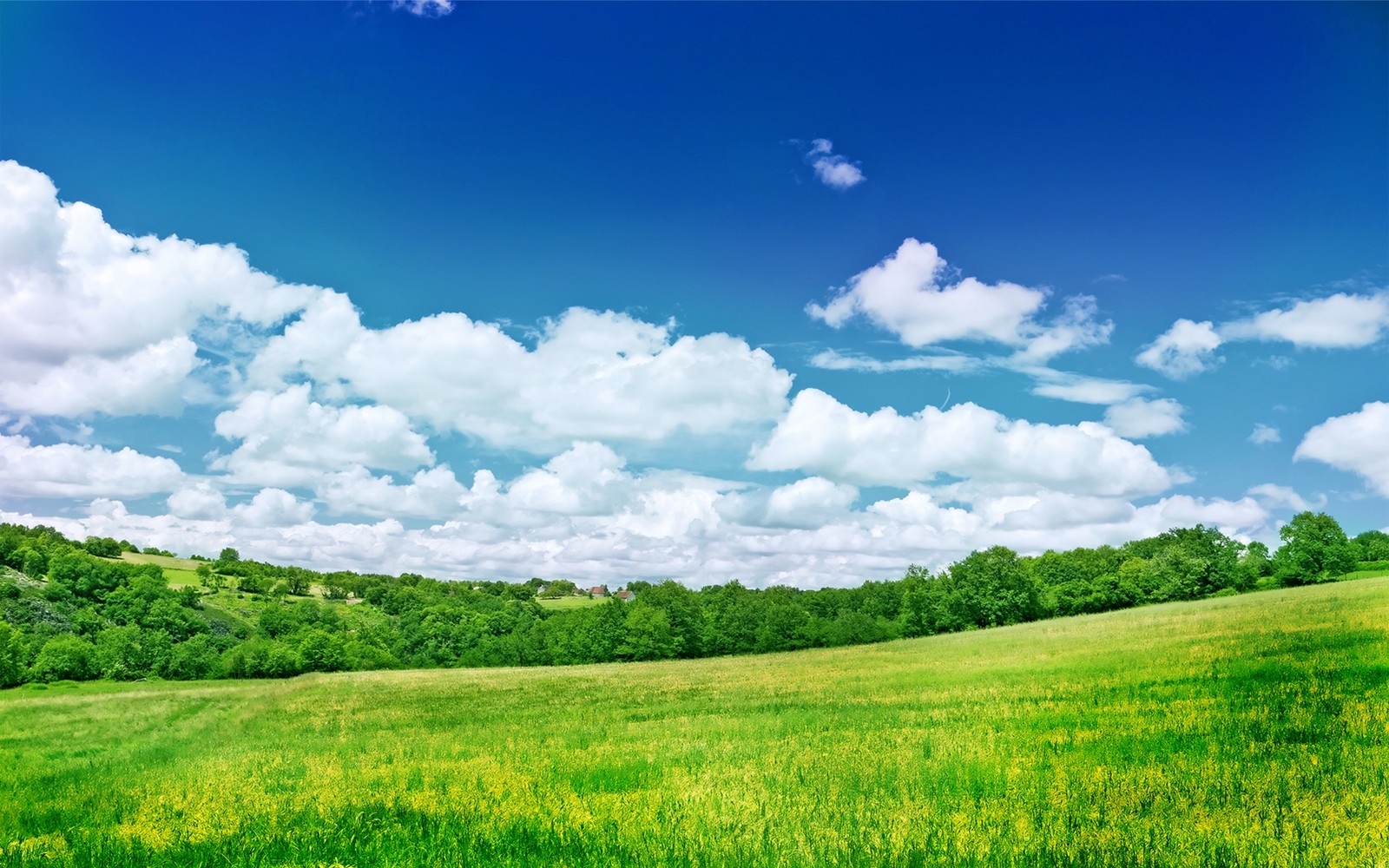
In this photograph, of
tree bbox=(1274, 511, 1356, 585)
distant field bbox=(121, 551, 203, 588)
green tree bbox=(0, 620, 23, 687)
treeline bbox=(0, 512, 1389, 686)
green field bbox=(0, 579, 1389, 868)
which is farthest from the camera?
distant field bbox=(121, 551, 203, 588)

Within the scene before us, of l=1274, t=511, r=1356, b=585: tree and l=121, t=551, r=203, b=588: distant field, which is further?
l=121, t=551, r=203, b=588: distant field

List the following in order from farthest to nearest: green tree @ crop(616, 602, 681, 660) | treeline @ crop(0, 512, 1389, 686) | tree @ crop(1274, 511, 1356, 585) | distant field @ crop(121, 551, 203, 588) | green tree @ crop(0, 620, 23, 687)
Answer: distant field @ crop(121, 551, 203, 588)
green tree @ crop(616, 602, 681, 660)
treeline @ crop(0, 512, 1389, 686)
green tree @ crop(0, 620, 23, 687)
tree @ crop(1274, 511, 1356, 585)

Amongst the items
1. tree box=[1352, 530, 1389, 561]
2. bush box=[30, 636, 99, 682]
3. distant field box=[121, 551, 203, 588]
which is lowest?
bush box=[30, 636, 99, 682]

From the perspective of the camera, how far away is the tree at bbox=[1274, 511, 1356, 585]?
82.1 metres

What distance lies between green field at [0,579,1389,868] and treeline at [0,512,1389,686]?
83.9m

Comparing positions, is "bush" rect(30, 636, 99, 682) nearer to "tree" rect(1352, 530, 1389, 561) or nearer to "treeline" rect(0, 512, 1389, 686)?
"treeline" rect(0, 512, 1389, 686)

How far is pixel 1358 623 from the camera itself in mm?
23281

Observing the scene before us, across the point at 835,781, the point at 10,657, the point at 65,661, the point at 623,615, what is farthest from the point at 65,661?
the point at 835,781

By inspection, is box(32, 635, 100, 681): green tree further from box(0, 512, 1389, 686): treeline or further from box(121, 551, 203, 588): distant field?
box(121, 551, 203, 588): distant field

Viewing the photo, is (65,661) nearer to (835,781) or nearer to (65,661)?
(65,661)

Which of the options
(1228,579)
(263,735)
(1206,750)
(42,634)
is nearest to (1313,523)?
(1228,579)

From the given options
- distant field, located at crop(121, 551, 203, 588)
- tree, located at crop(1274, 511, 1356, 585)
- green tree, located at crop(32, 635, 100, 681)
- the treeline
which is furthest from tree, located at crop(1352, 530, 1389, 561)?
distant field, located at crop(121, 551, 203, 588)

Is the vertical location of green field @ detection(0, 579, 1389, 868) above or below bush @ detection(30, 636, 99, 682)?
above

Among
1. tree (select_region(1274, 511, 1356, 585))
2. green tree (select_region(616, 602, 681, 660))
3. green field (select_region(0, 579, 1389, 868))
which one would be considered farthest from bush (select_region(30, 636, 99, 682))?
tree (select_region(1274, 511, 1356, 585))
